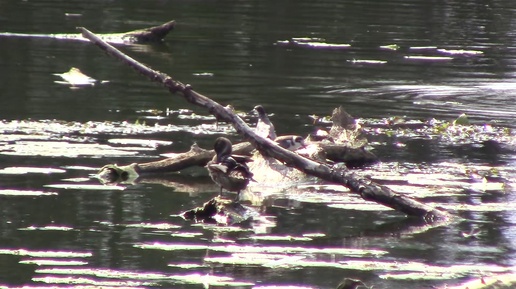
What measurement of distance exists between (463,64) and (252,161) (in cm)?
1152

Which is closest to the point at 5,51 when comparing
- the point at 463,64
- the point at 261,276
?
the point at 463,64

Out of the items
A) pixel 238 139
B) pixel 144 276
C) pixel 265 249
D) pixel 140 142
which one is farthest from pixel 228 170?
pixel 238 139

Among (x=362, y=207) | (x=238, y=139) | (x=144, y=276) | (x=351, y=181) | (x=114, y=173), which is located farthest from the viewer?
(x=238, y=139)

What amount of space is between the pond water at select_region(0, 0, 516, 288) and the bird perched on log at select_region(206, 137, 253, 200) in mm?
297

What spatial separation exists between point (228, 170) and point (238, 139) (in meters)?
3.31

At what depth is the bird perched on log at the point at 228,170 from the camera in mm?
9484

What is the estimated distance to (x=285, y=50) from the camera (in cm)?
2241

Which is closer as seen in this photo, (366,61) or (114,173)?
(114,173)

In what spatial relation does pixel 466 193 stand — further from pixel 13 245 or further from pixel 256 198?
pixel 13 245

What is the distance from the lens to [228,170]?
952 centimetres

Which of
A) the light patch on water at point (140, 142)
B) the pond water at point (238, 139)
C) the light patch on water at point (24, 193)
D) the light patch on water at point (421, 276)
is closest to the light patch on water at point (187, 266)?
the pond water at point (238, 139)

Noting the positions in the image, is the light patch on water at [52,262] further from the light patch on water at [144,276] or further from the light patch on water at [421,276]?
the light patch on water at [421,276]

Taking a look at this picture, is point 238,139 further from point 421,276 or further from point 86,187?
point 421,276

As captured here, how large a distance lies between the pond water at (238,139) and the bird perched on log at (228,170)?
0.97ft
